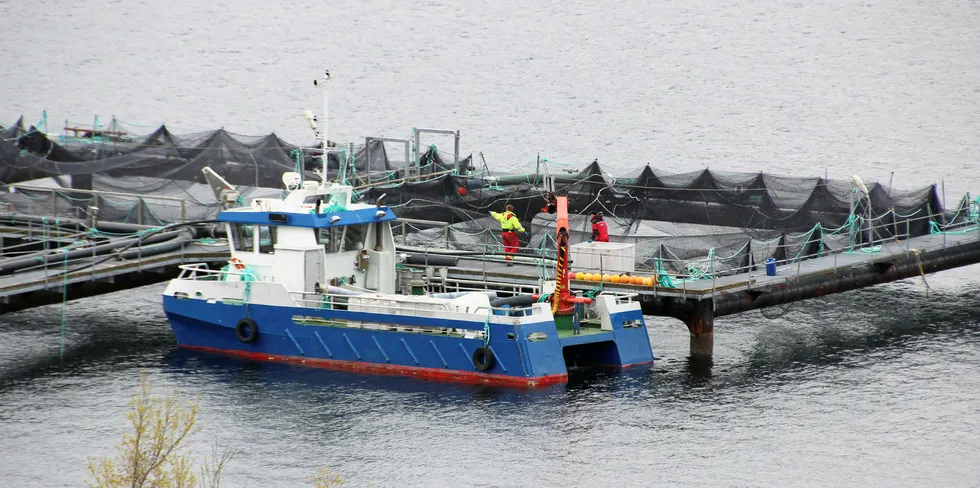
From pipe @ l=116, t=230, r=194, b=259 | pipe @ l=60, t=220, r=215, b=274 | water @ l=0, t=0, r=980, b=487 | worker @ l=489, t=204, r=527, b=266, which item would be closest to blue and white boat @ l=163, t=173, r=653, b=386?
water @ l=0, t=0, r=980, b=487

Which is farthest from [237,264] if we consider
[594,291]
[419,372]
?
[594,291]

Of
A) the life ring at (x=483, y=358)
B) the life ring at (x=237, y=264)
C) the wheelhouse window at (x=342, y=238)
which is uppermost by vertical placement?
the wheelhouse window at (x=342, y=238)

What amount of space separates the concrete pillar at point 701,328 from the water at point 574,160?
61 centimetres

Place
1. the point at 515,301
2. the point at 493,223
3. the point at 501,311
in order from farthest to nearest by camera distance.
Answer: the point at 493,223 < the point at 515,301 < the point at 501,311

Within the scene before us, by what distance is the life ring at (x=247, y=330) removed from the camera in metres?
32.9

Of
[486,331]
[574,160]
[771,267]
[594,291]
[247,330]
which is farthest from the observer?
[574,160]

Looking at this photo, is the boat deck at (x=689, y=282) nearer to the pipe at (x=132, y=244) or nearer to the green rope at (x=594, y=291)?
the green rope at (x=594, y=291)

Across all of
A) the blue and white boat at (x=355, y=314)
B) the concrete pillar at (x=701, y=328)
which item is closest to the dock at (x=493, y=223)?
the concrete pillar at (x=701, y=328)

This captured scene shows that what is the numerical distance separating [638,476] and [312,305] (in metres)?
9.65

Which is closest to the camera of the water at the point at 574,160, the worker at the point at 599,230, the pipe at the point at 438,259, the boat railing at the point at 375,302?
the water at the point at 574,160

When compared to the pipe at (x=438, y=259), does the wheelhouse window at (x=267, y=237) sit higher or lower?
higher

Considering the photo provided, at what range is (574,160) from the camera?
73.6 m

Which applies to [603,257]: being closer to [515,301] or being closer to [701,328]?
[701,328]

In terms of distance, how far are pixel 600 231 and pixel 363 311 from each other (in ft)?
22.2
